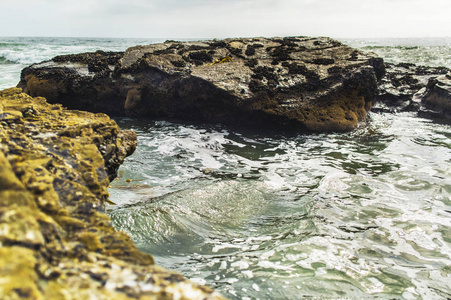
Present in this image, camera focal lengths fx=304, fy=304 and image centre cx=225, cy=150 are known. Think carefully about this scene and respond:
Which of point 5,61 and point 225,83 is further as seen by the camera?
point 5,61

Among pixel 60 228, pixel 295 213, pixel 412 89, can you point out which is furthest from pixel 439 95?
pixel 60 228

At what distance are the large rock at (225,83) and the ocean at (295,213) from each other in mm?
1182

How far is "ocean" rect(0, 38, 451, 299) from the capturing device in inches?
130

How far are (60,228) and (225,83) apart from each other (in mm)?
7951

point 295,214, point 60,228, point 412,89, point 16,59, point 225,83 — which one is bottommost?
point 295,214

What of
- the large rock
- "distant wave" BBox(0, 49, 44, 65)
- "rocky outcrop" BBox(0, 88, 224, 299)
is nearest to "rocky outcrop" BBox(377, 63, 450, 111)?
the large rock

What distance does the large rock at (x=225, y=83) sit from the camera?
929 centimetres

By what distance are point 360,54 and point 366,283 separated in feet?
32.3

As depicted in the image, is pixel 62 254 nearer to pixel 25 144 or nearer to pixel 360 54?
pixel 25 144

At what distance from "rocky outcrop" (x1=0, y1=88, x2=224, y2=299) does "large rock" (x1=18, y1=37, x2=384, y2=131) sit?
6820 millimetres

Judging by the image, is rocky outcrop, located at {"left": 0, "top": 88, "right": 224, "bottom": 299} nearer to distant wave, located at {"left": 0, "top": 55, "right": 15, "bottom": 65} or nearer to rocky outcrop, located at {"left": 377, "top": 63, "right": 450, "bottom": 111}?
rocky outcrop, located at {"left": 377, "top": 63, "right": 450, "bottom": 111}

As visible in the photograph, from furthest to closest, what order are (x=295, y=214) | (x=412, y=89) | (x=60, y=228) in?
1. (x=412, y=89)
2. (x=295, y=214)
3. (x=60, y=228)

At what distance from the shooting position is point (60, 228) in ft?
5.85

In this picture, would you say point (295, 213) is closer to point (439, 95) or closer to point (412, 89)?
point (439, 95)
